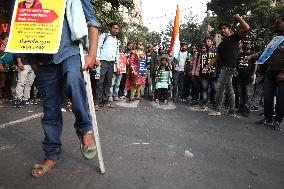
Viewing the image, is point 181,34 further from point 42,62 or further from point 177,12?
point 42,62

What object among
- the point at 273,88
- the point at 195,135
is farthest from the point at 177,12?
the point at 195,135

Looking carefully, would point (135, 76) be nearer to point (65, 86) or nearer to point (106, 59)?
point (106, 59)

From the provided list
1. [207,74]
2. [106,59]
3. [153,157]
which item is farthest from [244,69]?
[153,157]

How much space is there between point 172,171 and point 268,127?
4.31 metres

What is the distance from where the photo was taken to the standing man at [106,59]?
889 centimetres

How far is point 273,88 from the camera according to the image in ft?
24.6

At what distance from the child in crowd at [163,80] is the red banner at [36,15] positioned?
8.81 metres

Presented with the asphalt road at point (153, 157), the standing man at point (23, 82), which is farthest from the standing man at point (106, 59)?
the asphalt road at point (153, 157)

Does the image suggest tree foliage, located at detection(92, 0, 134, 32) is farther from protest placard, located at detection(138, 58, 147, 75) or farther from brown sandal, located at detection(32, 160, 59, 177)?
brown sandal, located at detection(32, 160, 59, 177)

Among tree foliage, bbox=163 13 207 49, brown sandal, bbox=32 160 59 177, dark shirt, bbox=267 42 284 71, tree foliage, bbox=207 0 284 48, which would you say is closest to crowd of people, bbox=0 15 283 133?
dark shirt, bbox=267 42 284 71

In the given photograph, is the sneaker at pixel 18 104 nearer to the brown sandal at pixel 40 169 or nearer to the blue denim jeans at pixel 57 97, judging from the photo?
the blue denim jeans at pixel 57 97

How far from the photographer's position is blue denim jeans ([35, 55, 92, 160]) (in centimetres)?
320

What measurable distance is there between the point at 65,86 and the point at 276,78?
17.3 ft

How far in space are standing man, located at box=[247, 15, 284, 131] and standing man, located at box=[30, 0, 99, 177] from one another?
4.73m
